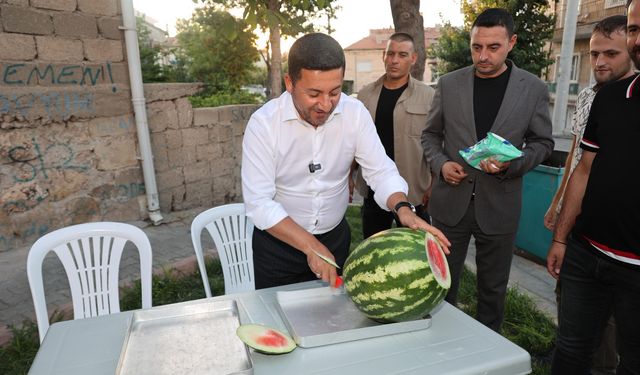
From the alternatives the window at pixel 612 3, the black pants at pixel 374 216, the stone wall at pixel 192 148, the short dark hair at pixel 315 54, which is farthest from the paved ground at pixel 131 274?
the window at pixel 612 3

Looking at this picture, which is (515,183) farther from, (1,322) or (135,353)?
(1,322)

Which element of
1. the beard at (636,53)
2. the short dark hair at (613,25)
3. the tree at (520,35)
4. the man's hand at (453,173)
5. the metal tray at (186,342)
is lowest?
the metal tray at (186,342)

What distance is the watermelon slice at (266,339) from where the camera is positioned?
144cm

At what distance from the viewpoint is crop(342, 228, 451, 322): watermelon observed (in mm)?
1592

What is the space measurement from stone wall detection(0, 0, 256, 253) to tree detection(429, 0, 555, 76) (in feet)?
45.1

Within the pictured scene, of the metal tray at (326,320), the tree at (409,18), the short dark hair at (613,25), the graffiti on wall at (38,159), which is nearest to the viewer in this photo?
the metal tray at (326,320)

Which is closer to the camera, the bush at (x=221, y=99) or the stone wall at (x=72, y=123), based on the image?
the stone wall at (x=72, y=123)

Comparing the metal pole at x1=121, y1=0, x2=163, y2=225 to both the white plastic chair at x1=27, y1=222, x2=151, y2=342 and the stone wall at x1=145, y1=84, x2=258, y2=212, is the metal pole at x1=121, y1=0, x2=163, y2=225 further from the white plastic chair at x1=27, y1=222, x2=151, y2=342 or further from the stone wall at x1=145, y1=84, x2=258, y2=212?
the white plastic chair at x1=27, y1=222, x2=151, y2=342

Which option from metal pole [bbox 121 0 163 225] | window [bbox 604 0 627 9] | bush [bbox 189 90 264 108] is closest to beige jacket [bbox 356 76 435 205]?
metal pole [bbox 121 0 163 225]

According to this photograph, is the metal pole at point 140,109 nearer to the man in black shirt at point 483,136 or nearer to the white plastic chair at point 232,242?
the white plastic chair at point 232,242

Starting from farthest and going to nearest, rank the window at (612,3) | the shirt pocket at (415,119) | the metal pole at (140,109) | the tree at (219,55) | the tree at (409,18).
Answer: the tree at (219,55) < the window at (612,3) < the tree at (409,18) < the metal pole at (140,109) < the shirt pocket at (415,119)

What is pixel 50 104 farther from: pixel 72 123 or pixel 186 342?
pixel 186 342

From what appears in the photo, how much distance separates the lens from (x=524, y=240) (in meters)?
4.95

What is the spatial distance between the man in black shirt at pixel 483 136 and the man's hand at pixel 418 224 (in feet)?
3.26
